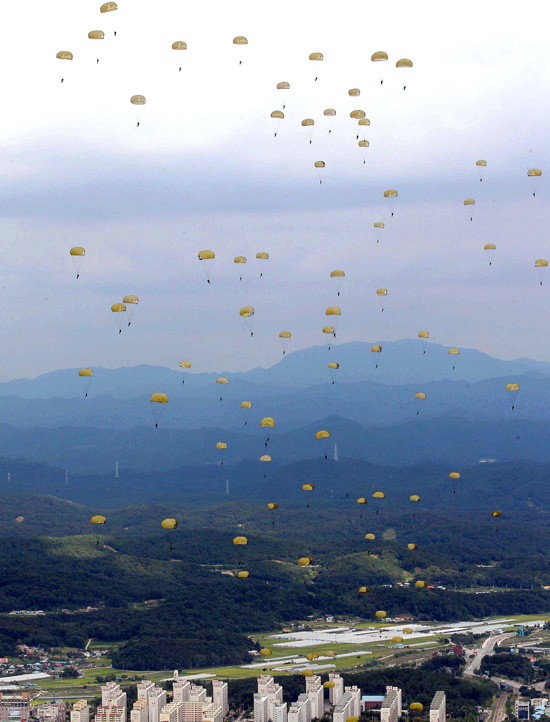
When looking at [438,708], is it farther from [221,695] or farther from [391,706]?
[221,695]

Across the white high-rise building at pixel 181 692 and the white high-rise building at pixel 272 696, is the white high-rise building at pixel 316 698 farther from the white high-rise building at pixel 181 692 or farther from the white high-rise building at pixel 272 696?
the white high-rise building at pixel 181 692

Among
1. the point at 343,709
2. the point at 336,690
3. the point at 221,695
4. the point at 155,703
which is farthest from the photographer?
the point at 336,690

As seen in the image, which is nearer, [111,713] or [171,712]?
[171,712]

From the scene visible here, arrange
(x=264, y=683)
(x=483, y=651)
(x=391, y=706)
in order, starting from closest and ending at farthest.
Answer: (x=391, y=706), (x=264, y=683), (x=483, y=651)

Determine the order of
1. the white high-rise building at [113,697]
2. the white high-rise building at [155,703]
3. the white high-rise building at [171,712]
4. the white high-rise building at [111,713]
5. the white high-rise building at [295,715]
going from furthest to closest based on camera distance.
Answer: the white high-rise building at [113,697], the white high-rise building at [111,713], the white high-rise building at [155,703], the white high-rise building at [295,715], the white high-rise building at [171,712]

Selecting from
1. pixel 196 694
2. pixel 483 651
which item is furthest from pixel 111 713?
pixel 483 651

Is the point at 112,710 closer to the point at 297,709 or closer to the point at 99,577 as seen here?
the point at 297,709

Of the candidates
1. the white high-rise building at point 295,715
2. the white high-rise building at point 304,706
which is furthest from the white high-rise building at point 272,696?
the white high-rise building at point 295,715
